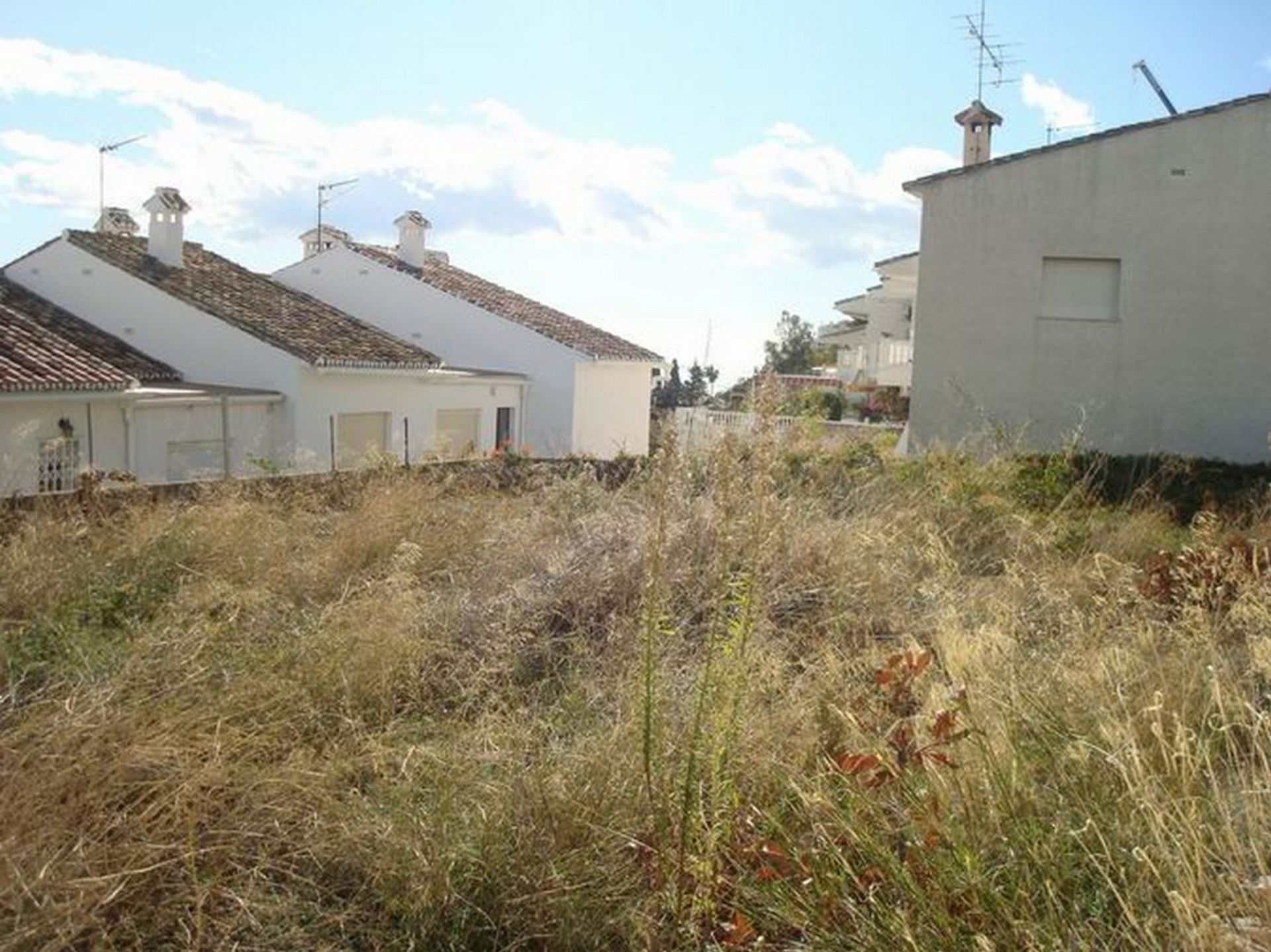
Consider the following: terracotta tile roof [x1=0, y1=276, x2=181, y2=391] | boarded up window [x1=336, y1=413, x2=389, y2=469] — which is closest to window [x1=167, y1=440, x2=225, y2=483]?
terracotta tile roof [x1=0, y1=276, x2=181, y2=391]

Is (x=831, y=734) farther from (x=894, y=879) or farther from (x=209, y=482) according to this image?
(x=209, y=482)

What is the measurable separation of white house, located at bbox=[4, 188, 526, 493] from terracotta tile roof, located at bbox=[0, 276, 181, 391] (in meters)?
0.45

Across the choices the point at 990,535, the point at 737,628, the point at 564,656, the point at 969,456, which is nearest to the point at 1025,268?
the point at 969,456

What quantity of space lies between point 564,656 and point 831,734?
147 centimetres

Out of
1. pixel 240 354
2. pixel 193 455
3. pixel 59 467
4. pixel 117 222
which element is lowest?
pixel 193 455

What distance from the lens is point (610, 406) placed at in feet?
95.9

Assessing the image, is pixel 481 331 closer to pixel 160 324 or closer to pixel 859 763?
pixel 160 324

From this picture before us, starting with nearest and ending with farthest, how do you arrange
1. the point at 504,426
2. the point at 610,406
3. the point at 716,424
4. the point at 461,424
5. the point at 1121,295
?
the point at 716,424
the point at 1121,295
the point at 461,424
the point at 504,426
the point at 610,406

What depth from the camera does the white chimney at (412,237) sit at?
29.0 m

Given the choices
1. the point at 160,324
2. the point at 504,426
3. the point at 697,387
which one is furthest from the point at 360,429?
the point at 697,387

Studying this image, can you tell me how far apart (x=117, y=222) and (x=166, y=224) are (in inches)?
120

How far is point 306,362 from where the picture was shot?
2139 centimetres

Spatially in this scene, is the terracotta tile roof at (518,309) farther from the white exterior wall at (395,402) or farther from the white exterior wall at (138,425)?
the white exterior wall at (138,425)

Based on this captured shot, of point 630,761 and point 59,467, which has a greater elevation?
point 630,761
